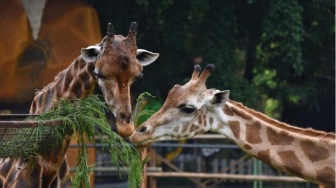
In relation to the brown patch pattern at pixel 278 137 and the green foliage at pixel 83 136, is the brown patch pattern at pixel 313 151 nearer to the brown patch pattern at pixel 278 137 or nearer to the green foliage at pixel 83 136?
the brown patch pattern at pixel 278 137

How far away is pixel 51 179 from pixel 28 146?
0.75m

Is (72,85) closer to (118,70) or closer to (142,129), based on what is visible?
(118,70)

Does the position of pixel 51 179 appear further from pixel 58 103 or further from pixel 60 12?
pixel 60 12

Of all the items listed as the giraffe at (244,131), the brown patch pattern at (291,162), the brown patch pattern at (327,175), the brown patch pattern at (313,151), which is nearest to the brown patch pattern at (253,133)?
the giraffe at (244,131)

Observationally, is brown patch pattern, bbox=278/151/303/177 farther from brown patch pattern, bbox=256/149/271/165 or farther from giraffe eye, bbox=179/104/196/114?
giraffe eye, bbox=179/104/196/114

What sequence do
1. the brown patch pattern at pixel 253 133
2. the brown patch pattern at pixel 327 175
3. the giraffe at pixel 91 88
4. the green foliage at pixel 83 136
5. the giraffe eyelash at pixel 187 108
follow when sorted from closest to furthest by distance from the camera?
1. the green foliage at pixel 83 136
2. the giraffe at pixel 91 88
3. the brown patch pattern at pixel 327 175
4. the brown patch pattern at pixel 253 133
5. the giraffe eyelash at pixel 187 108

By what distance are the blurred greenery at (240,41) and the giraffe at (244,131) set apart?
7.73 m

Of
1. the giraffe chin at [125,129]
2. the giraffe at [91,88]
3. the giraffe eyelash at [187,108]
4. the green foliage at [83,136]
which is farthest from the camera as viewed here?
the giraffe eyelash at [187,108]

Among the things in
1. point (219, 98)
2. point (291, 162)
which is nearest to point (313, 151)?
point (291, 162)

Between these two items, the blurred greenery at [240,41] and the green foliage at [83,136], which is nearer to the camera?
the green foliage at [83,136]

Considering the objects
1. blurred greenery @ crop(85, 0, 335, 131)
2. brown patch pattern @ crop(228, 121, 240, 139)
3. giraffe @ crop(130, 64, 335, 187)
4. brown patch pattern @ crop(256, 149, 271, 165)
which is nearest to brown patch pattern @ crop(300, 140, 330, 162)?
giraffe @ crop(130, 64, 335, 187)

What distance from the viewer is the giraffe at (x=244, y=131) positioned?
766 centimetres

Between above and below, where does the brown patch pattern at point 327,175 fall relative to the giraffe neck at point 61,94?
below

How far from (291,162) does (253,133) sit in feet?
1.17
